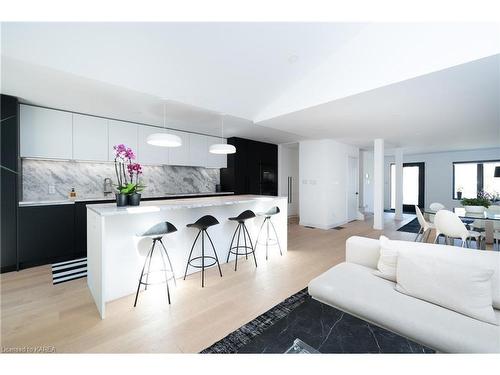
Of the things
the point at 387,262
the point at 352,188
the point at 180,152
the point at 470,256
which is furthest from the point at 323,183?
the point at 470,256

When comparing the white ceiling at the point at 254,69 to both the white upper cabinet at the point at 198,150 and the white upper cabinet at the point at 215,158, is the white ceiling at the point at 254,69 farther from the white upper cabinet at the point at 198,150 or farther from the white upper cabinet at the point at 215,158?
the white upper cabinet at the point at 215,158

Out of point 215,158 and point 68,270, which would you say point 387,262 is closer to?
point 68,270

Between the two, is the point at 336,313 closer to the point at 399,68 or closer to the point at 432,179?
the point at 399,68

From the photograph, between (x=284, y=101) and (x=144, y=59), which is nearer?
(x=144, y=59)

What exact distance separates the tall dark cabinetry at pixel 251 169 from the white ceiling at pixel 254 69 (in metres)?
1.91

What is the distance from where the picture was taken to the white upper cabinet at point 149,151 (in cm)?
436

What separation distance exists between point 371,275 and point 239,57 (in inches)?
108

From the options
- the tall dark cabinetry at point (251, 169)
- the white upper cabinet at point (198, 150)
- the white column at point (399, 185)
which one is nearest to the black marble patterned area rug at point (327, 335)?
the white upper cabinet at point (198, 150)

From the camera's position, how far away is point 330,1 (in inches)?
60.9

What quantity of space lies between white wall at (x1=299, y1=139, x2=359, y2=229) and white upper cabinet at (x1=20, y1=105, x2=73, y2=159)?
5.32 meters

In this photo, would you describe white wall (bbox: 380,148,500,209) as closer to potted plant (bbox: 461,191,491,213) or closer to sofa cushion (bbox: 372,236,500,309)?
potted plant (bbox: 461,191,491,213)

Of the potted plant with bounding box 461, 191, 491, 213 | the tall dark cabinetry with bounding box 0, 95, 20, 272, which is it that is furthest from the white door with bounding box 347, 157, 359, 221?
Result: the tall dark cabinetry with bounding box 0, 95, 20, 272

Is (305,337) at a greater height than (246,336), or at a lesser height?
greater
